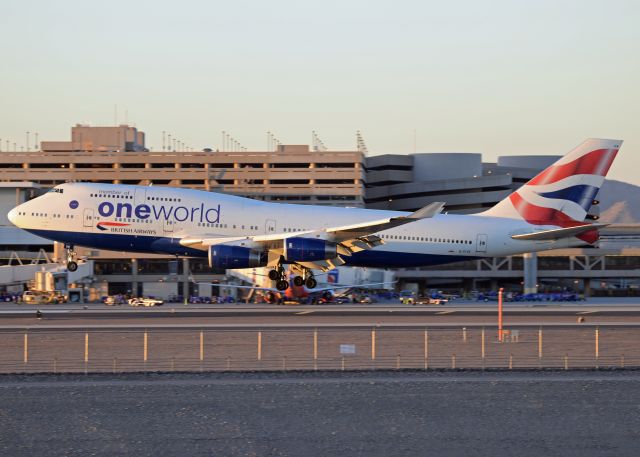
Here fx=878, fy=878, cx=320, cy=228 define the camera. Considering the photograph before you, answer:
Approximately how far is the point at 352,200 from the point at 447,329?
79.7 metres

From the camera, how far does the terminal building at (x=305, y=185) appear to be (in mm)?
87250

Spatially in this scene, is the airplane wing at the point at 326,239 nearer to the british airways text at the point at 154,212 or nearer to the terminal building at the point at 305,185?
the british airways text at the point at 154,212

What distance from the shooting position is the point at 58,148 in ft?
447

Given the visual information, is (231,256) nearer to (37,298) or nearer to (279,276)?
(279,276)

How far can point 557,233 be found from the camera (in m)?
56.2

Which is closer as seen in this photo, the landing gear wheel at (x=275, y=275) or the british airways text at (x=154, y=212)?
the british airways text at (x=154, y=212)

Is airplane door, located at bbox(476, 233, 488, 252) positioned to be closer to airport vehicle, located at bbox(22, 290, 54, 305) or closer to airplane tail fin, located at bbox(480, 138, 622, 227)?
airplane tail fin, located at bbox(480, 138, 622, 227)

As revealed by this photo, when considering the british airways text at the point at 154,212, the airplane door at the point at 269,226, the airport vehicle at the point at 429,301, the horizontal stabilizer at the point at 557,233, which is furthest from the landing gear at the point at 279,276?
the airport vehicle at the point at 429,301

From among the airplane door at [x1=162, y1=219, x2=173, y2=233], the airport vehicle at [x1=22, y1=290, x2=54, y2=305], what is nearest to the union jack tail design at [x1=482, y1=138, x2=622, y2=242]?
the airplane door at [x1=162, y1=219, x2=173, y2=233]

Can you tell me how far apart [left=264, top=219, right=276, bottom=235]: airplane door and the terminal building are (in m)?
28.2

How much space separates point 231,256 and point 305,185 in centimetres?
7349

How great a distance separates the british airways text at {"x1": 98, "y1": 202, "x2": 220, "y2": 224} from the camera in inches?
2121

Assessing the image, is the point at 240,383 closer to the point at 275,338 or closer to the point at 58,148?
the point at 275,338

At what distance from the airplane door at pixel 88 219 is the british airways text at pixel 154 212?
0.59 m
